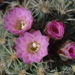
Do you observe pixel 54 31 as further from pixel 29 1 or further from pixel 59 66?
pixel 29 1

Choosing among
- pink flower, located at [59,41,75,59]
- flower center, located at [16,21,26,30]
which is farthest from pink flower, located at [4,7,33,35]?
pink flower, located at [59,41,75,59]

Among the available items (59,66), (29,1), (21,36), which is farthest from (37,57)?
(29,1)

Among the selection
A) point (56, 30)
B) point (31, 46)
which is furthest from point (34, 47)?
point (56, 30)

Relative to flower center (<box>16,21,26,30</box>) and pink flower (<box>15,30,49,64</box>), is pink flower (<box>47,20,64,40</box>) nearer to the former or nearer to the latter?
pink flower (<box>15,30,49,64</box>)

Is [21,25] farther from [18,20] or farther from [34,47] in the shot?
[34,47]

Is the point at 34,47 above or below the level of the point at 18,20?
below
